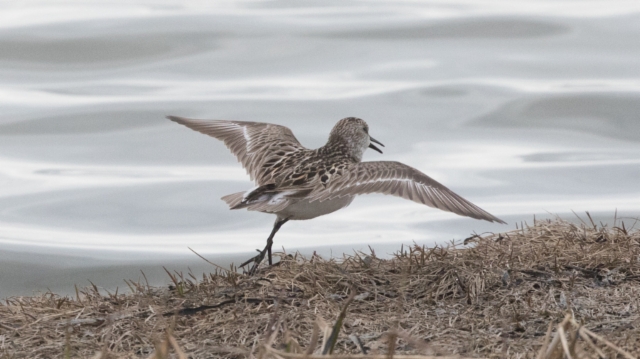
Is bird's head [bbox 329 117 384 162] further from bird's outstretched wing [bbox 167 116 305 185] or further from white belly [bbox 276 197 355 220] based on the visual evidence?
white belly [bbox 276 197 355 220]

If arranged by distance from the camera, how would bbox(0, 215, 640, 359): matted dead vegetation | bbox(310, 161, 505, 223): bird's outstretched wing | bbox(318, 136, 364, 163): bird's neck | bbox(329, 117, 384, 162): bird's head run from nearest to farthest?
bbox(0, 215, 640, 359): matted dead vegetation, bbox(310, 161, 505, 223): bird's outstretched wing, bbox(318, 136, 364, 163): bird's neck, bbox(329, 117, 384, 162): bird's head

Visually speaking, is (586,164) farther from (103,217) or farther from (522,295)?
(522,295)

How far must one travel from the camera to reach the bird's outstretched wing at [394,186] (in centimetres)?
579

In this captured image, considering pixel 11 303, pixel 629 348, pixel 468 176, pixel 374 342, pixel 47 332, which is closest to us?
pixel 629 348

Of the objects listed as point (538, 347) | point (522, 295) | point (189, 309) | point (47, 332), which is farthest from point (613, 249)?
point (47, 332)

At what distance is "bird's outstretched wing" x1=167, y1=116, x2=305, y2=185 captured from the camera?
23.1 feet

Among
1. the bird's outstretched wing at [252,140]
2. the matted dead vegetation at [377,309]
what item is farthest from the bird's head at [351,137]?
the matted dead vegetation at [377,309]

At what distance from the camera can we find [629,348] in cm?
393

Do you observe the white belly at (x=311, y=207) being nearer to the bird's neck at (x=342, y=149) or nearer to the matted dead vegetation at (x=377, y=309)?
the matted dead vegetation at (x=377, y=309)

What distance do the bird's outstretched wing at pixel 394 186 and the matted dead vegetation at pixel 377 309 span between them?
0.32m

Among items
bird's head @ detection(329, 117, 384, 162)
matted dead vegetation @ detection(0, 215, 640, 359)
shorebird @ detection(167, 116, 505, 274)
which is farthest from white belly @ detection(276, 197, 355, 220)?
bird's head @ detection(329, 117, 384, 162)

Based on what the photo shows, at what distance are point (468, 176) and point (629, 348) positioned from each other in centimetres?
821

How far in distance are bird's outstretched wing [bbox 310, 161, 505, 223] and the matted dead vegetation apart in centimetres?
32

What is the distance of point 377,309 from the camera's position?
482 centimetres
